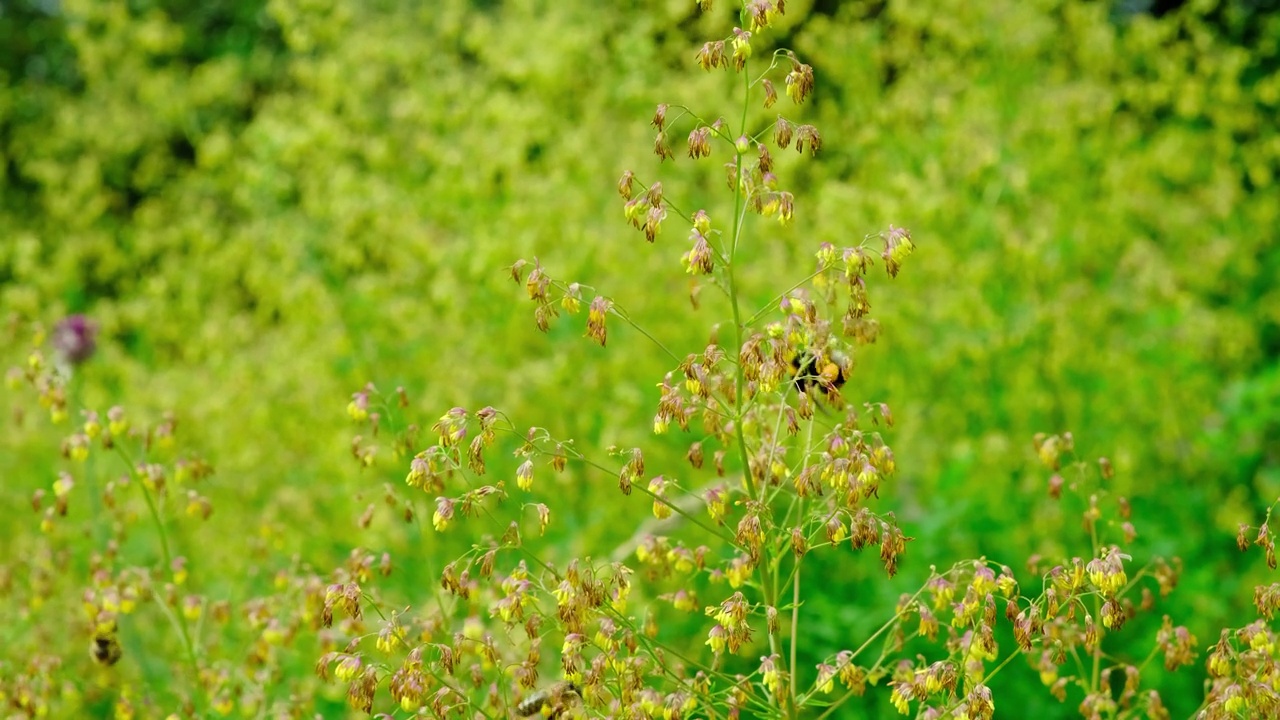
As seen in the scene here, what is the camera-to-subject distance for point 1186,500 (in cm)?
564

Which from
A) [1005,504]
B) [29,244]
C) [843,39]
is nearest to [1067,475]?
[1005,504]

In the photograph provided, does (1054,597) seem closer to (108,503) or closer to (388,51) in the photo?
(108,503)

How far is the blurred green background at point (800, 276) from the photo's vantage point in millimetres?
5496

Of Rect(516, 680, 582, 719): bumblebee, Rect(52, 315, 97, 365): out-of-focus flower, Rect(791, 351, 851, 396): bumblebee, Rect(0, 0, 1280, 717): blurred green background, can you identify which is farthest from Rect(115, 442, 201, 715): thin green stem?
Rect(52, 315, 97, 365): out-of-focus flower

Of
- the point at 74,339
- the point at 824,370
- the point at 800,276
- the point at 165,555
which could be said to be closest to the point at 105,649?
the point at 165,555

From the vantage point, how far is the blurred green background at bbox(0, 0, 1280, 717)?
5.50 metres

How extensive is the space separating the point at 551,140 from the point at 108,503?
3893 mm

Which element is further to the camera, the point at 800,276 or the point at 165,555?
the point at 800,276

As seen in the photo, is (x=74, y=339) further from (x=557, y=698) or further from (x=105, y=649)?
(x=557, y=698)

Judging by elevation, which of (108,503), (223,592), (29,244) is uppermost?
(29,244)

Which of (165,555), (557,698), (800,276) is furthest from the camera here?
(800,276)

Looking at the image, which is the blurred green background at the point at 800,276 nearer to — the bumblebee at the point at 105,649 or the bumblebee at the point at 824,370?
the bumblebee at the point at 105,649

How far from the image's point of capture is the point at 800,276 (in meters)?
5.82

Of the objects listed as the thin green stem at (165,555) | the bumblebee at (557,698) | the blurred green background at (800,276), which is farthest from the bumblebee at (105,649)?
the bumblebee at (557,698)
